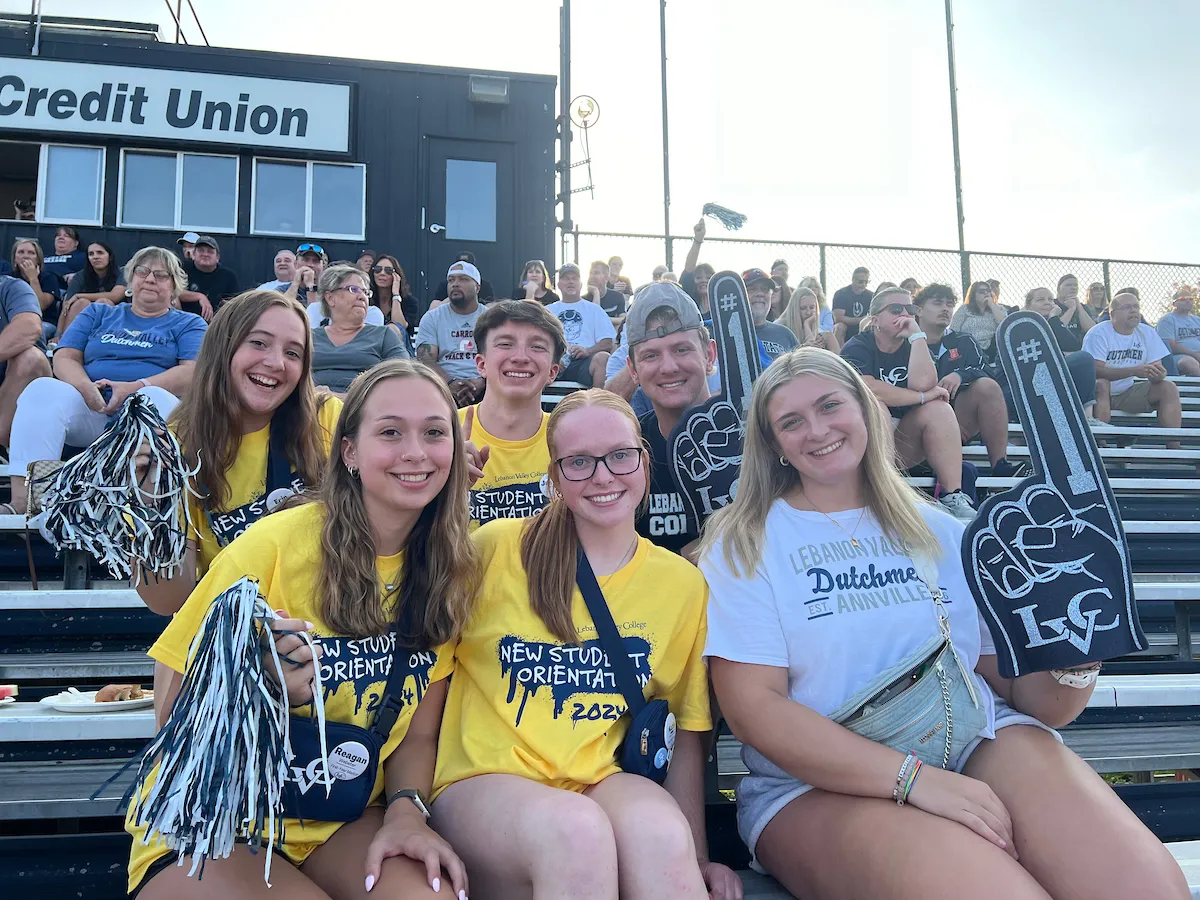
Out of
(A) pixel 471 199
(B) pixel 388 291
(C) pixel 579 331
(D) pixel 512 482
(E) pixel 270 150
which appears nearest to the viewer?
(D) pixel 512 482

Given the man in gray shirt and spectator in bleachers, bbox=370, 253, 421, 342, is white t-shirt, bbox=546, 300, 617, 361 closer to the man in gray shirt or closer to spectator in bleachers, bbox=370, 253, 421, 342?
the man in gray shirt

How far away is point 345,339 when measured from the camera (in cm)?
444

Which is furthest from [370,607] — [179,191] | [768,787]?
[179,191]

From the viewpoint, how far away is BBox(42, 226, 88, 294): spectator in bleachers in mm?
8211

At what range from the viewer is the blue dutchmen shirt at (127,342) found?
139 inches

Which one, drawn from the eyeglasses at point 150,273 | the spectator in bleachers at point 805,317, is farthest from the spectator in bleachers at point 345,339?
the spectator in bleachers at point 805,317

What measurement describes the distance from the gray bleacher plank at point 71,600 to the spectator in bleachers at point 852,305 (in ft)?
21.0

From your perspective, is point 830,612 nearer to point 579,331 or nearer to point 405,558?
point 405,558

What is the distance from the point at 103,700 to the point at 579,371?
4.58 metres

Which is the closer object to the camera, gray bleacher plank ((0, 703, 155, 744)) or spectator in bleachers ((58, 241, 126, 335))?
gray bleacher plank ((0, 703, 155, 744))

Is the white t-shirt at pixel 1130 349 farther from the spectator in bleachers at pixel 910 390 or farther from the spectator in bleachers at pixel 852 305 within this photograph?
the spectator in bleachers at pixel 910 390

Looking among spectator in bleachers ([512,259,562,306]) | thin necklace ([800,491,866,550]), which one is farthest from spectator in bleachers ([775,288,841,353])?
thin necklace ([800,491,866,550])

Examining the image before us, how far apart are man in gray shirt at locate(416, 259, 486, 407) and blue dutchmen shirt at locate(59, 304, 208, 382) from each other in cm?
203

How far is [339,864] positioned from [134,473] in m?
0.89
